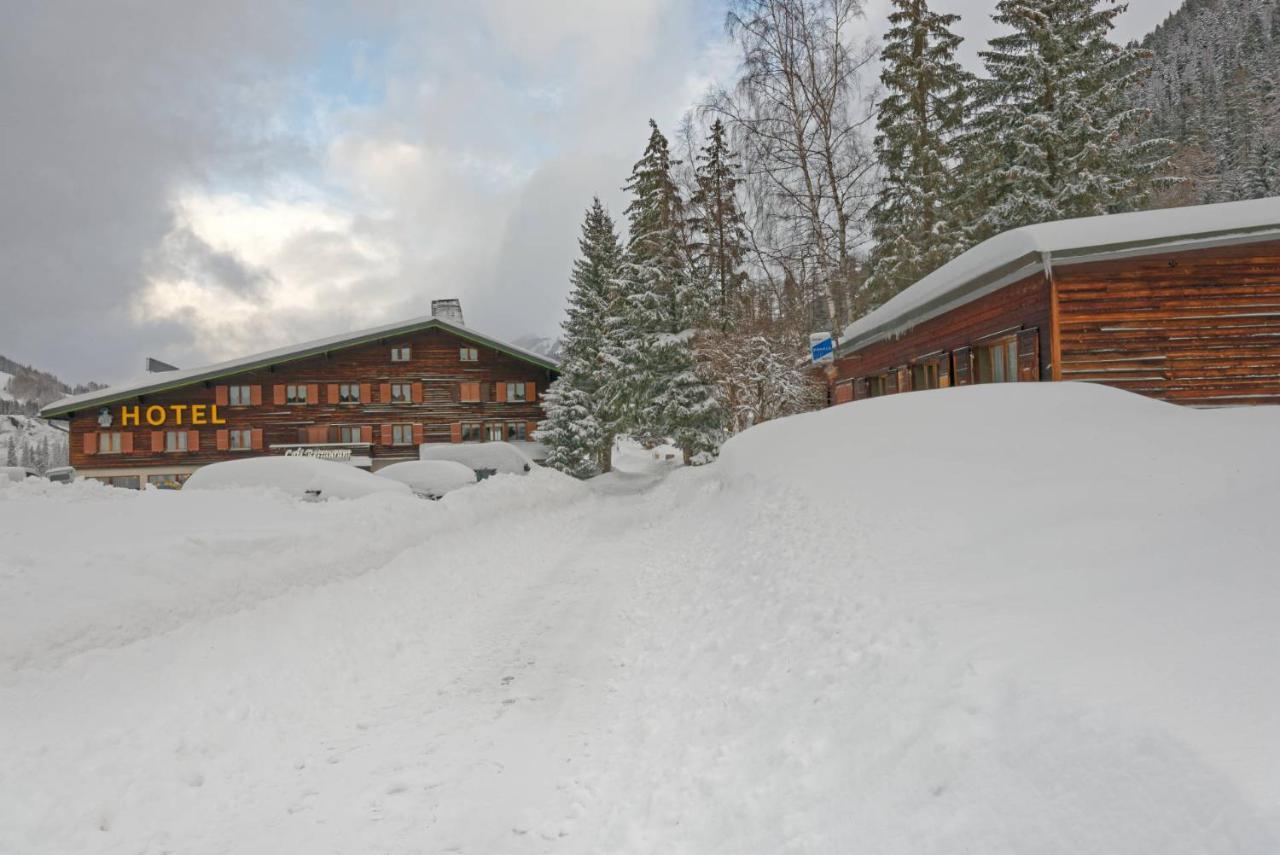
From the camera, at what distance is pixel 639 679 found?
5.64 meters

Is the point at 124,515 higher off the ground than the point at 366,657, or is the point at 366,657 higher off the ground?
the point at 124,515

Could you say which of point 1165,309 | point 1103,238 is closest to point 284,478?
point 1103,238

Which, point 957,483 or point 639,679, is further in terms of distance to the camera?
point 957,483

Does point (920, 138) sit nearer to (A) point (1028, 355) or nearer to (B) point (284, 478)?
(A) point (1028, 355)

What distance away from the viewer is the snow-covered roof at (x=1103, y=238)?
10.7 m

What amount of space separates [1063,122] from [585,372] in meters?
21.3

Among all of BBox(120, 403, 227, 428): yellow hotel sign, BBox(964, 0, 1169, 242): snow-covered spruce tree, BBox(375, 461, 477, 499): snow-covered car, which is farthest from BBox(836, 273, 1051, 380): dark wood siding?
BBox(120, 403, 227, 428): yellow hotel sign

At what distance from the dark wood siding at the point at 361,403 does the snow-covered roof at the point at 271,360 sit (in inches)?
23.2

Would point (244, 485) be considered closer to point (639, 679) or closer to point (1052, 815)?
point (639, 679)

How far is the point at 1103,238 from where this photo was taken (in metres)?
10.8

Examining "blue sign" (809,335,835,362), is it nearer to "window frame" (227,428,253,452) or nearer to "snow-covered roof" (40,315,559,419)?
"snow-covered roof" (40,315,559,419)

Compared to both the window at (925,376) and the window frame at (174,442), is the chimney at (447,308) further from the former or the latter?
the window at (925,376)

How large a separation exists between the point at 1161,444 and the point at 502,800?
23.9 feet

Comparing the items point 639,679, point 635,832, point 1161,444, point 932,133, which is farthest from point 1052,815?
point 932,133
